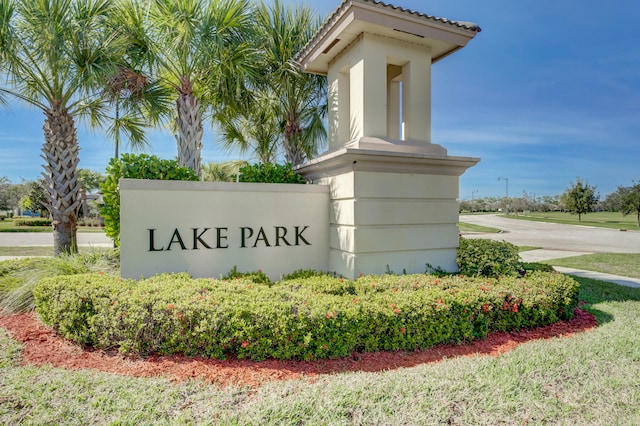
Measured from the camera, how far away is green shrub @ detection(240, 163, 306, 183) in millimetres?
6684

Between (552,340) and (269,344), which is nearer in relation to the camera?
(269,344)

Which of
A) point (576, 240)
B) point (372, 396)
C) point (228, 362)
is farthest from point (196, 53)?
point (576, 240)

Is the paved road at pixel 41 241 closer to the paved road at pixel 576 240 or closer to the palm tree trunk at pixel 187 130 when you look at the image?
the palm tree trunk at pixel 187 130

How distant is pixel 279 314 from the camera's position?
11.7ft

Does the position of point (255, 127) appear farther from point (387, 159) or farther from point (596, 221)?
point (596, 221)

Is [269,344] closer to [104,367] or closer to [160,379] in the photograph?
[160,379]

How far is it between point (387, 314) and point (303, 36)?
8.69 meters

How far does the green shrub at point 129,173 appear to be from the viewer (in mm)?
5801

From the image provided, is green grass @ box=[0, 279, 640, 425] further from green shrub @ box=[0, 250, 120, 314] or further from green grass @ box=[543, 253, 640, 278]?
green grass @ box=[543, 253, 640, 278]

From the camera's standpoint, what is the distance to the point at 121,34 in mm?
7781

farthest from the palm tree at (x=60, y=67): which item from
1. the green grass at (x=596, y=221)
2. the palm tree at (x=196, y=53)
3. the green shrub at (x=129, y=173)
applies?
the green grass at (x=596, y=221)

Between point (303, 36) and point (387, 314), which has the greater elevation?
point (303, 36)

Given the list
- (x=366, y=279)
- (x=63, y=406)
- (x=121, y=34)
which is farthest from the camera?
(x=121, y=34)

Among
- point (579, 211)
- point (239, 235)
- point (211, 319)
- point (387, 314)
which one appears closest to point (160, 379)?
point (211, 319)
